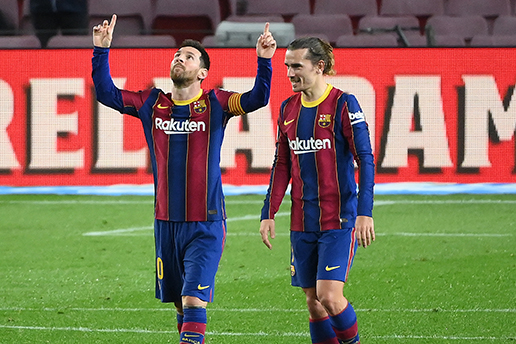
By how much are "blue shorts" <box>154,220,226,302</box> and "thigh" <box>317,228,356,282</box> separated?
510 millimetres

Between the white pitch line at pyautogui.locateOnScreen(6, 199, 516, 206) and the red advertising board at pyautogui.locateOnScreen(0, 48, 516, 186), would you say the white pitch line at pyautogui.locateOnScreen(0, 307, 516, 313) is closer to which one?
the white pitch line at pyautogui.locateOnScreen(6, 199, 516, 206)

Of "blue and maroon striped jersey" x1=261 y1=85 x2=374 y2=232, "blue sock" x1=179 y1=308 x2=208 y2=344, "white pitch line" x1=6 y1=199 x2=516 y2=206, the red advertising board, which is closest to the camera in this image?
"blue sock" x1=179 y1=308 x2=208 y2=344

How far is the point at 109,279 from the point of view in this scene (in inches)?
289

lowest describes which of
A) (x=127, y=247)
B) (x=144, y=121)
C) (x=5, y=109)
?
(x=127, y=247)

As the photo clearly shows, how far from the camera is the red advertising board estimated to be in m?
11.1

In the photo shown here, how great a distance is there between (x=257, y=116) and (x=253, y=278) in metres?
4.24

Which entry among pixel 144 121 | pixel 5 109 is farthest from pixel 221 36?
pixel 144 121

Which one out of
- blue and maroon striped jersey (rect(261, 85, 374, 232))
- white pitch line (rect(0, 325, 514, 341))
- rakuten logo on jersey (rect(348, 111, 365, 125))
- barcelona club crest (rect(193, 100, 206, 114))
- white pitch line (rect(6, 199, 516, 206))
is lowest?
white pitch line (rect(6, 199, 516, 206))

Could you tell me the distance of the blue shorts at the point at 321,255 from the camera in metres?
4.64

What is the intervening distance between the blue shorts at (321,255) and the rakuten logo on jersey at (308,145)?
40cm

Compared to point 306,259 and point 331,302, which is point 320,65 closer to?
point 306,259

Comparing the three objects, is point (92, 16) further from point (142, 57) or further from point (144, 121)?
point (144, 121)

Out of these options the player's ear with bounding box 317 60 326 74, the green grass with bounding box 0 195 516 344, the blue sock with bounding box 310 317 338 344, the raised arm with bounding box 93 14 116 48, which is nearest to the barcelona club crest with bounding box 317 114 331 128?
the player's ear with bounding box 317 60 326 74

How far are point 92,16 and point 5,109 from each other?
232cm
